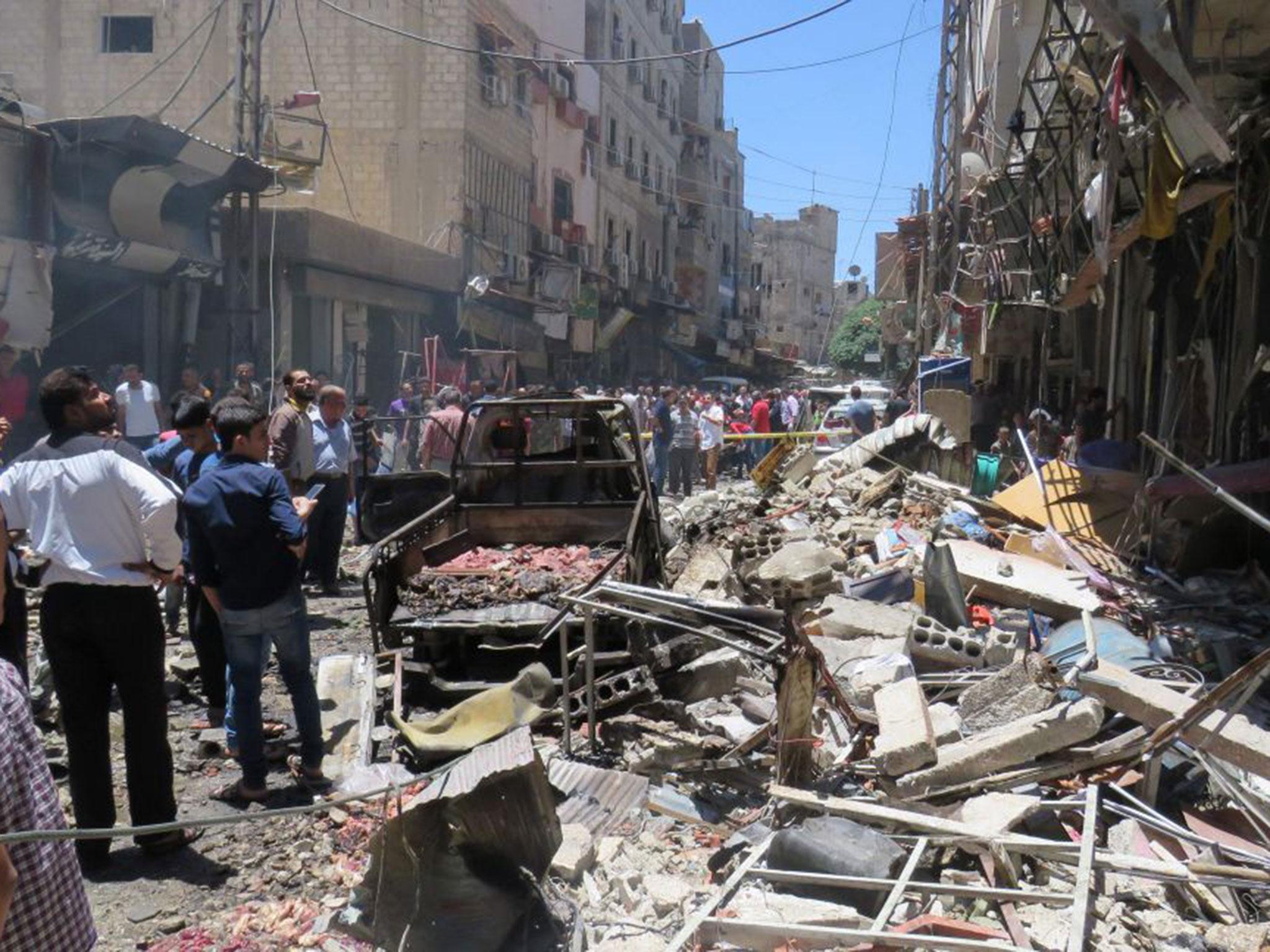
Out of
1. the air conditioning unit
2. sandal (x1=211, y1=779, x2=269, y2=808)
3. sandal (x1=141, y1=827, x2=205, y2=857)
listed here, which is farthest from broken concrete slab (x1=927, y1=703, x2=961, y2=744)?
the air conditioning unit

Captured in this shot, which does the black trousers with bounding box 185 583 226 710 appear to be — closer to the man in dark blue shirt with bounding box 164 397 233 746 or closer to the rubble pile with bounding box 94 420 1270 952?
the man in dark blue shirt with bounding box 164 397 233 746

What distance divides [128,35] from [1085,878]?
83.4ft

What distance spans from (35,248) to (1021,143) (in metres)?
11.5

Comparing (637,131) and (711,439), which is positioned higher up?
(637,131)

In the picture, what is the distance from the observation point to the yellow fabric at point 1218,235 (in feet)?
28.1

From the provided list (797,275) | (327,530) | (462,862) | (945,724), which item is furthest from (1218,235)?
(797,275)

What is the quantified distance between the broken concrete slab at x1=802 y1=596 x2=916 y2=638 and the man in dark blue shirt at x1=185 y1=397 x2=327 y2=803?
3.49 meters

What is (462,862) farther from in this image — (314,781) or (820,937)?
(314,781)

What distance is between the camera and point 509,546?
8648mm

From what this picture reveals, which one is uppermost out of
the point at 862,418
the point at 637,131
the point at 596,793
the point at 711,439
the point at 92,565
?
the point at 637,131

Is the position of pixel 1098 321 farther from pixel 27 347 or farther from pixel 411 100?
pixel 411 100

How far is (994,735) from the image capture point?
518 cm

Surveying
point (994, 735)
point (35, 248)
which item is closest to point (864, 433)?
point (35, 248)

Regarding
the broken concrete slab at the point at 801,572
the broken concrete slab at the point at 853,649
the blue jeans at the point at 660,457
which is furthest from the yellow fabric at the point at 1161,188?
the blue jeans at the point at 660,457
